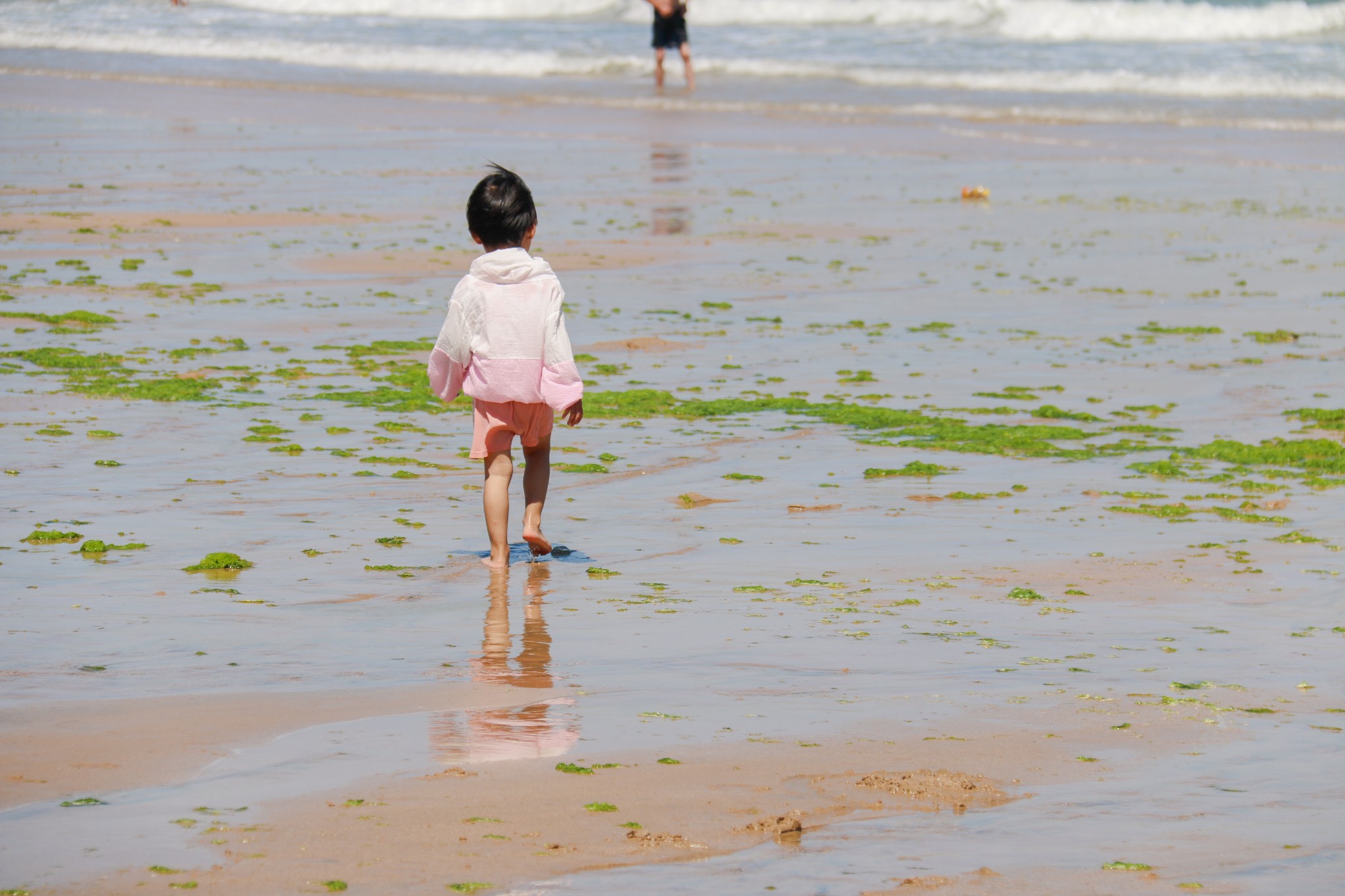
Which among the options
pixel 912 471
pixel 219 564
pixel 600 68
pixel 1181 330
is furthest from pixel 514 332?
pixel 600 68

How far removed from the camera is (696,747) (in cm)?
402

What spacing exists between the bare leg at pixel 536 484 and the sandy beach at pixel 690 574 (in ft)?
0.66

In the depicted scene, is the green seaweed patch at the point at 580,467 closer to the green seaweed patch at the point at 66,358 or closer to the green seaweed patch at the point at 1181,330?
the green seaweed patch at the point at 66,358

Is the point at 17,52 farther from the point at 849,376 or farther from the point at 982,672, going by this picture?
the point at 982,672

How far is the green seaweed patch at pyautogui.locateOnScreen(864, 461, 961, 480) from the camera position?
724 cm

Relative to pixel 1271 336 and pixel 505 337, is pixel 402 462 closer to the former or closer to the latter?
pixel 505 337

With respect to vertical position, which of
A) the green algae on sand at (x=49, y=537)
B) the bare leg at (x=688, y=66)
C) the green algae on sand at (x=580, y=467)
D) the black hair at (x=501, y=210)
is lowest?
the green algae on sand at (x=580, y=467)

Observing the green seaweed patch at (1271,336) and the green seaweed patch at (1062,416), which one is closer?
the green seaweed patch at (1062,416)

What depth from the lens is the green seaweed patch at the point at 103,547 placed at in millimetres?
5633

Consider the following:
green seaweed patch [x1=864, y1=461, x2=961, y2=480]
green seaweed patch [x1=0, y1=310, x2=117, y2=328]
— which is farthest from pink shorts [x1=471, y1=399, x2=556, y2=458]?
green seaweed patch [x1=0, y1=310, x2=117, y2=328]

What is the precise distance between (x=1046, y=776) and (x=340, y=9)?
53.6 metres

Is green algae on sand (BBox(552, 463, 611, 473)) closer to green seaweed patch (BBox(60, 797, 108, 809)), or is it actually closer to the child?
the child

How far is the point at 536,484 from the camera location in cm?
612

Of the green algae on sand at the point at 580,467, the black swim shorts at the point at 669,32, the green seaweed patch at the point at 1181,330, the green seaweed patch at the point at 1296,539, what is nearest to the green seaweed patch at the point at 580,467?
the green algae on sand at the point at 580,467
